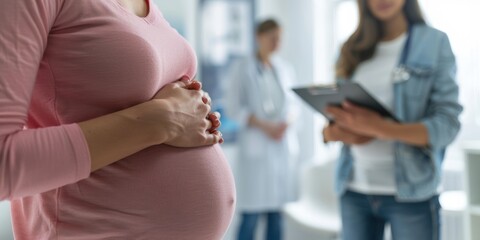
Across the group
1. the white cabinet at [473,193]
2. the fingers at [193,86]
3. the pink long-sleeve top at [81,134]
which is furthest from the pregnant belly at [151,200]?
the white cabinet at [473,193]

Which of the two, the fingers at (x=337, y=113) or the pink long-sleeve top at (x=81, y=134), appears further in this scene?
the fingers at (x=337, y=113)

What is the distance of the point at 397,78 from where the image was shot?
64.6 inches

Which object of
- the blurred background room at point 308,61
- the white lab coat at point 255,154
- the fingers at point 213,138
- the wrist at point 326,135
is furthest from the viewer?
the white lab coat at point 255,154

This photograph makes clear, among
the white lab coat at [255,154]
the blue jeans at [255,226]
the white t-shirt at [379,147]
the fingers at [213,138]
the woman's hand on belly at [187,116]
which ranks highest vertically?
the woman's hand on belly at [187,116]

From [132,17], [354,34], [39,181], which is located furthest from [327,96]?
[39,181]

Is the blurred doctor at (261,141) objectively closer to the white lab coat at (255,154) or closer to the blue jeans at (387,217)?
the white lab coat at (255,154)

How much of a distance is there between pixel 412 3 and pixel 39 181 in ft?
4.68

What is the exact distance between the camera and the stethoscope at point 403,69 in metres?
1.62

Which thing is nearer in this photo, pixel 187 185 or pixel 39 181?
pixel 39 181

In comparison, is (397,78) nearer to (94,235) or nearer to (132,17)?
(132,17)

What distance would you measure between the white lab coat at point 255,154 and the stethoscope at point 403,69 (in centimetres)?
169

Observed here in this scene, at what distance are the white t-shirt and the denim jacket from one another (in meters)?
0.04

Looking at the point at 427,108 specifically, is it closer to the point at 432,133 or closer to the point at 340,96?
the point at 432,133

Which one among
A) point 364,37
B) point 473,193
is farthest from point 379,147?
point 473,193
